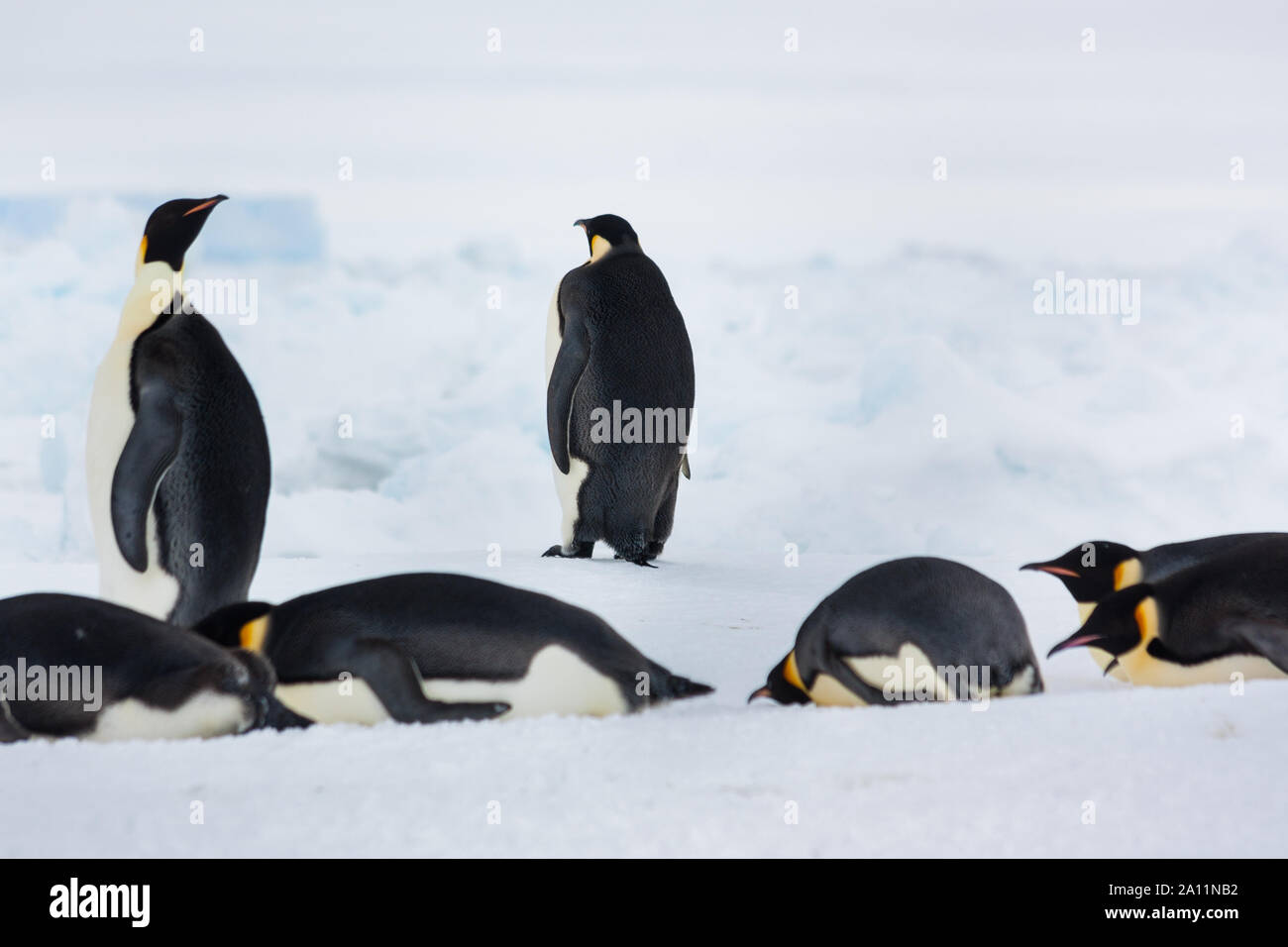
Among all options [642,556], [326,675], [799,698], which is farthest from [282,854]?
[642,556]

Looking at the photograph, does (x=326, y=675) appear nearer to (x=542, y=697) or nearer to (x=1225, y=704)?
(x=542, y=697)

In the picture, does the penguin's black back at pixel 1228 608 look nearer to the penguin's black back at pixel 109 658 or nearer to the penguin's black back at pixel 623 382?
the penguin's black back at pixel 109 658

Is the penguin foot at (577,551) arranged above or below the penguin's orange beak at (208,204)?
below

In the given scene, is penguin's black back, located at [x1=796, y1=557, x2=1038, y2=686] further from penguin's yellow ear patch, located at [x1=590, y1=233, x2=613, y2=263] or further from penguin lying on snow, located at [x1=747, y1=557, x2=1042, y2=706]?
penguin's yellow ear patch, located at [x1=590, y1=233, x2=613, y2=263]

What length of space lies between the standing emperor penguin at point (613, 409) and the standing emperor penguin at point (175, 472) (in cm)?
131

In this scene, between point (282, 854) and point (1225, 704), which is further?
point (1225, 704)

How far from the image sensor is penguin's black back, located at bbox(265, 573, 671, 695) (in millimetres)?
2000

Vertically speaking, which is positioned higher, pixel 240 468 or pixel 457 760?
pixel 240 468

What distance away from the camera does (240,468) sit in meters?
2.89

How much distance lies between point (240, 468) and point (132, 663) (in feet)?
3.33

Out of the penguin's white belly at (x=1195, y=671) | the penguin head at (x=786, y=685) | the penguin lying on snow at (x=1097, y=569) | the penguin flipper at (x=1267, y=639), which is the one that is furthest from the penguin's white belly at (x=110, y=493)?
the penguin flipper at (x=1267, y=639)

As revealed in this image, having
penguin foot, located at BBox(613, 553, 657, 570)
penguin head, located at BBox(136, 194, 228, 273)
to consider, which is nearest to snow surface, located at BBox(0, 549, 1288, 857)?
penguin head, located at BBox(136, 194, 228, 273)

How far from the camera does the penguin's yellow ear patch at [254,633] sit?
81.1 inches

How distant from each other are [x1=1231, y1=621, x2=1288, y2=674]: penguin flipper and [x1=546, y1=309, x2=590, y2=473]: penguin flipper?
89.0 inches
